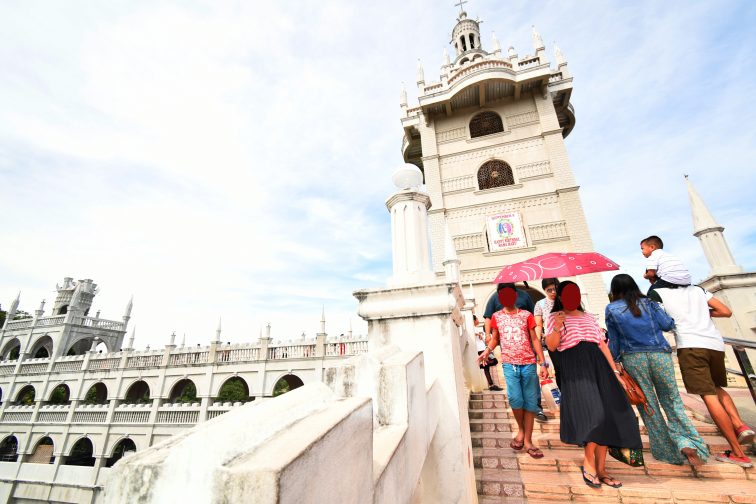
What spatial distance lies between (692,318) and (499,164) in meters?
12.6

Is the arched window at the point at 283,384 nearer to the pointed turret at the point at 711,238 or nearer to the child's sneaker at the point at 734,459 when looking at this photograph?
the child's sneaker at the point at 734,459

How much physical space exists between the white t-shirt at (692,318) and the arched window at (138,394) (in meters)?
28.5

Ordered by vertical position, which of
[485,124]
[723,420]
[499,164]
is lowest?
[723,420]

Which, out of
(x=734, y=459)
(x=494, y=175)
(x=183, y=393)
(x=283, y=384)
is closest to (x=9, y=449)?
(x=183, y=393)

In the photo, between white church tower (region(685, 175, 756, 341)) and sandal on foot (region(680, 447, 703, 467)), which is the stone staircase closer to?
sandal on foot (region(680, 447, 703, 467))

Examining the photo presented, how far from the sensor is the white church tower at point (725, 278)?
7699 millimetres

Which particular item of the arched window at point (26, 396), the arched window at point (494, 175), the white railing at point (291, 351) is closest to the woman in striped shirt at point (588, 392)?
the arched window at point (494, 175)

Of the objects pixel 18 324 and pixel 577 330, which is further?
pixel 18 324

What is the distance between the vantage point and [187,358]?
65.0 feet

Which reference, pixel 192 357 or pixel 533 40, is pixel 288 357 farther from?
pixel 533 40

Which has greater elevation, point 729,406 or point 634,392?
point 634,392

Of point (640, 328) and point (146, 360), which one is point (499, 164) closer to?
point (640, 328)

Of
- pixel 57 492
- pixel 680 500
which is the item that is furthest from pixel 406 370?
pixel 57 492

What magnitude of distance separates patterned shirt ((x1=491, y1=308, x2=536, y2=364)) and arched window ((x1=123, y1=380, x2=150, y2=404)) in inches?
1062
